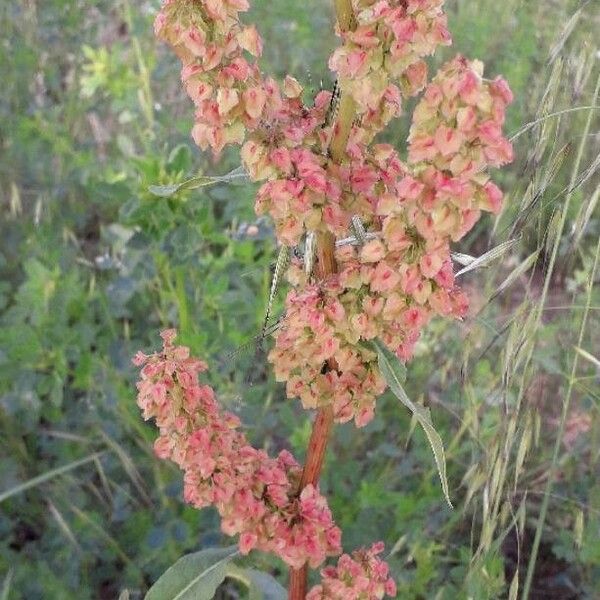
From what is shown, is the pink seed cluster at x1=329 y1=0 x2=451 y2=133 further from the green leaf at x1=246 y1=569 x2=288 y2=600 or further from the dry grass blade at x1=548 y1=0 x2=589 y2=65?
the green leaf at x1=246 y1=569 x2=288 y2=600

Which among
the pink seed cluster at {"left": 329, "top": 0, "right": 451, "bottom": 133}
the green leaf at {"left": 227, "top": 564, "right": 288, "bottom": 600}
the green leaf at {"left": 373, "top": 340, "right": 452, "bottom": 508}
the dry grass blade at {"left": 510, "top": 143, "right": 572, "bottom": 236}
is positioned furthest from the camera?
the green leaf at {"left": 227, "top": 564, "right": 288, "bottom": 600}

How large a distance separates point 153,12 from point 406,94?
134 centimetres

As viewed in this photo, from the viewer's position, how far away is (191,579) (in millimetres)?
968

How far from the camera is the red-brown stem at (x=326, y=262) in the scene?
28.0 inches

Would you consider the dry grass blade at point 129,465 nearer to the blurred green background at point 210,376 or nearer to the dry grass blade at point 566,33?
the blurred green background at point 210,376

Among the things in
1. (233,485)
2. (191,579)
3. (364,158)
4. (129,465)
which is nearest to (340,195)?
(364,158)

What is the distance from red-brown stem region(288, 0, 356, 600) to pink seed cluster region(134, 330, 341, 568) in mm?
32

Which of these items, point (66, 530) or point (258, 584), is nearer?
point (258, 584)

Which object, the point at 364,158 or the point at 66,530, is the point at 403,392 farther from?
the point at 66,530

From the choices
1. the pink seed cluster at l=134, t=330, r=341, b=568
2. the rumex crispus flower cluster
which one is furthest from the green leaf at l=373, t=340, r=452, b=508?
the pink seed cluster at l=134, t=330, r=341, b=568

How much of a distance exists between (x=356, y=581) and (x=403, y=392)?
29 centimetres

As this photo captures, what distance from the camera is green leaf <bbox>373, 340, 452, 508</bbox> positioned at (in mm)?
750

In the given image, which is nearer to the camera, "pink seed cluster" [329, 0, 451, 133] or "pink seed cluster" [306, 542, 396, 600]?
"pink seed cluster" [329, 0, 451, 133]

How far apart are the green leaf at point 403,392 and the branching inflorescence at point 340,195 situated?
2 cm
